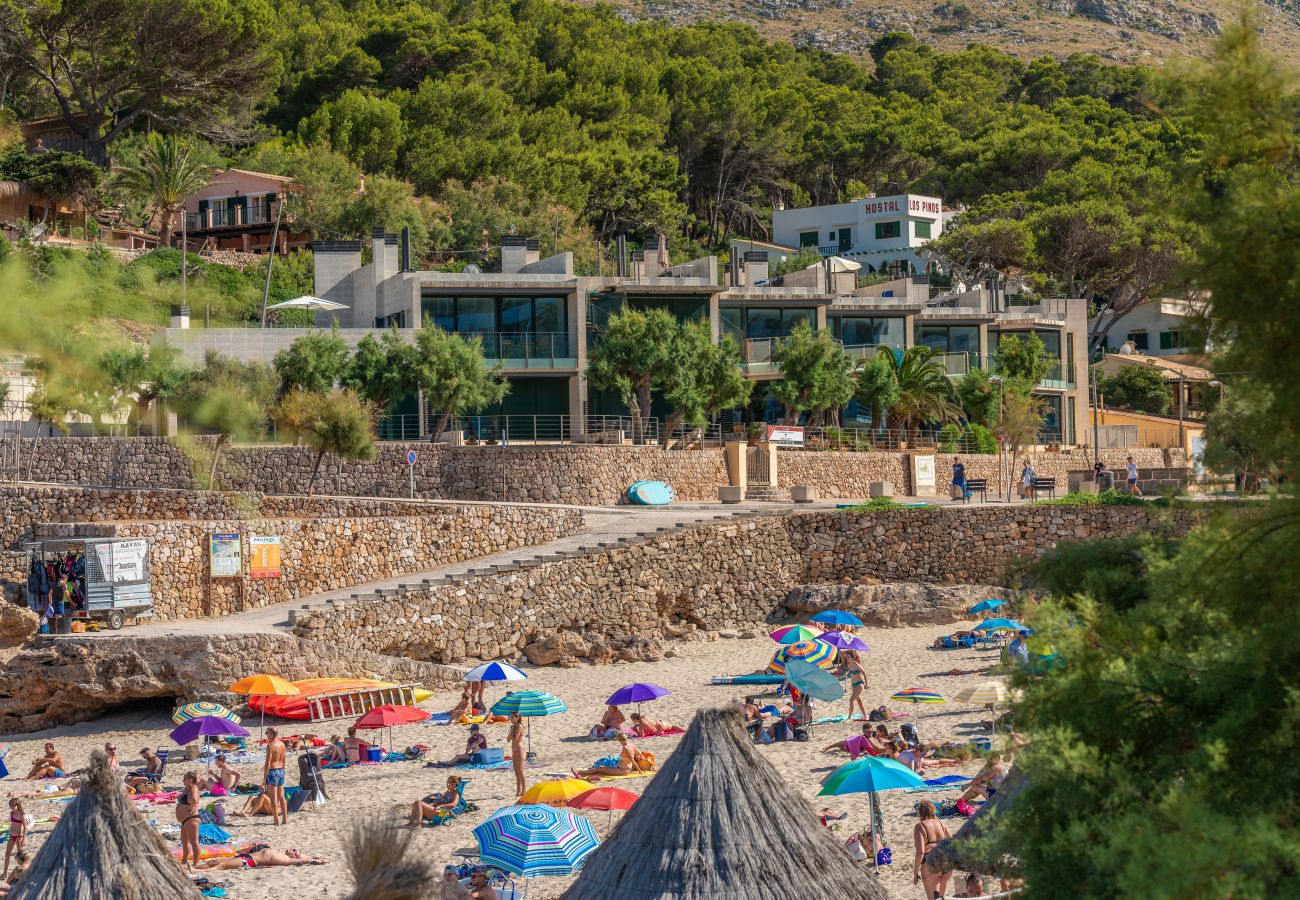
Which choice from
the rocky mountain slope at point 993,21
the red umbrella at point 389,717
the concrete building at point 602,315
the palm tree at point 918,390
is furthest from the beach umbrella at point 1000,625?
the rocky mountain slope at point 993,21

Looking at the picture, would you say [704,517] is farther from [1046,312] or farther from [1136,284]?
[1136,284]

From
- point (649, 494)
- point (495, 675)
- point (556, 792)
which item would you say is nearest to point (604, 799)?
point (556, 792)

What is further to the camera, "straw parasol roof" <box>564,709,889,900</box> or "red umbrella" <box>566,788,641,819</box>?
"red umbrella" <box>566,788,641,819</box>

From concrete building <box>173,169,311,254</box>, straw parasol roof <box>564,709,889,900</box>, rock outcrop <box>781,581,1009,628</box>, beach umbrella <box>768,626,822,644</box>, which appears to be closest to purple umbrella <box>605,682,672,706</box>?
beach umbrella <box>768,626,822,644</box>

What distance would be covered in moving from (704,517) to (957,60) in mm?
83090

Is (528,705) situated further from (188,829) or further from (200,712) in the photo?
(188,829)

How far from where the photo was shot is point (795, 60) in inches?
3962

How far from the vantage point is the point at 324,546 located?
29500mm

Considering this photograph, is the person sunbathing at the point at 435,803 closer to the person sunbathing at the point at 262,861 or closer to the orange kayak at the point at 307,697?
the person sunbathing at the point at 262,861

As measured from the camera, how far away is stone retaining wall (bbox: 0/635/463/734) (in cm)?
2403

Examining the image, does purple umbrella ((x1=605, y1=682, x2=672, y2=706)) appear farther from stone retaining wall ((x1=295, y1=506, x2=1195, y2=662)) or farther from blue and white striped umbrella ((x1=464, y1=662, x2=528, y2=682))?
stone retaining wall ((x1=295, y1=506, x2=1195, y2=662))

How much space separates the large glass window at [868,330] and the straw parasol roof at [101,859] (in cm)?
3856

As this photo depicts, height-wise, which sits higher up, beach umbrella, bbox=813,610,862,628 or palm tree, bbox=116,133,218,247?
Result: palm tree, bbox=116,133,218,247

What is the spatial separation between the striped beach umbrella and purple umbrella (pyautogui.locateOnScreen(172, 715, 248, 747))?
8.52 m
